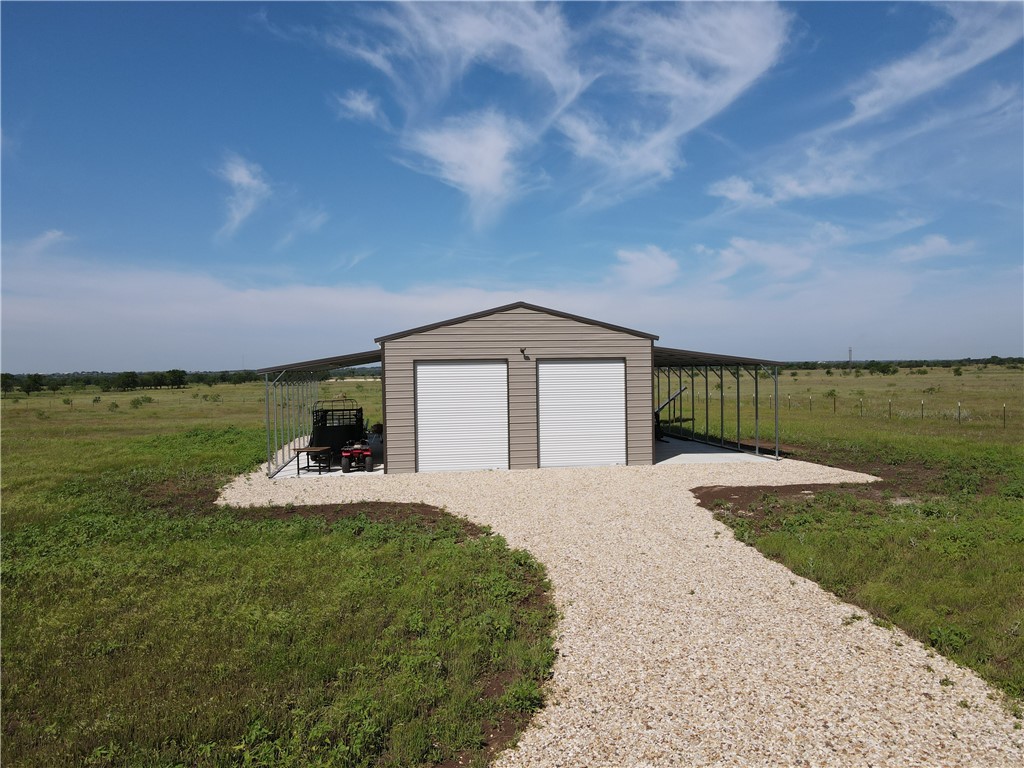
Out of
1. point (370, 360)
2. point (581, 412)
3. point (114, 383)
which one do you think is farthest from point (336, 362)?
point (114, 383)

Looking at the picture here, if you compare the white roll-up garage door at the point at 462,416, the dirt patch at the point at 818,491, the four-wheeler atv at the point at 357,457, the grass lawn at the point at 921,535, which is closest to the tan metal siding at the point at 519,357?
the white roll-up garage door at the point at 462,416

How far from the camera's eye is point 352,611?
616cm

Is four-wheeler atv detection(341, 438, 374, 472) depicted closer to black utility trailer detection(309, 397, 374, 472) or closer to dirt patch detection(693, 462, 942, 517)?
black utility trailer detection(309, 397, 374, 472)

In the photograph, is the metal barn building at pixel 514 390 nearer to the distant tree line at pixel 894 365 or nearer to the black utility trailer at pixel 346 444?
the black utility trailer at pixel 346 444

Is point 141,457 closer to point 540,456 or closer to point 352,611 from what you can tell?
point 540,456

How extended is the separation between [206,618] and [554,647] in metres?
3.59

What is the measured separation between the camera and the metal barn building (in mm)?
15195

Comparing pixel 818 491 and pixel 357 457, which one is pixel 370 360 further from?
pixel 818 491

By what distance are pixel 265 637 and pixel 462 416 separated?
10.1 m

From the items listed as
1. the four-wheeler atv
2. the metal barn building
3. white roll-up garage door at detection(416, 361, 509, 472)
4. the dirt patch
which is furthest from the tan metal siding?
the dirt patch

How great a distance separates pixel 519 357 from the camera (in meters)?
15.7

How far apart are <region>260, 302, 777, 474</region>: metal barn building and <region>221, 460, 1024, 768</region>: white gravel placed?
21.8 ft

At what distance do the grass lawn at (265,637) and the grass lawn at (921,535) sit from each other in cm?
358

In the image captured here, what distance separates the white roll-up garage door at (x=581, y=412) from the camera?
1586 cm
